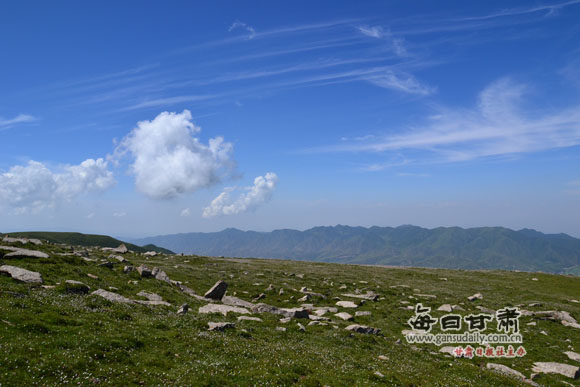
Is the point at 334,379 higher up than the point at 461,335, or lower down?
higher up

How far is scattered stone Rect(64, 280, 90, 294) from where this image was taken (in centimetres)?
2549

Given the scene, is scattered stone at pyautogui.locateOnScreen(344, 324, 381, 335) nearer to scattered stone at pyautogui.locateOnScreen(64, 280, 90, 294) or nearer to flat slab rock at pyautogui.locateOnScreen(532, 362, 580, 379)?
flat slab rock at pyautogui.locateOnScreen(532, 362, 580, 379)

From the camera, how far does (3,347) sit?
13195mm

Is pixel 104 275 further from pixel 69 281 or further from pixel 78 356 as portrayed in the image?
pixel 78 356

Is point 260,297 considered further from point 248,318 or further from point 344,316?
point 248,318

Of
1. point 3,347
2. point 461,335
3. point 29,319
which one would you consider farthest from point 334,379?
point 461,335

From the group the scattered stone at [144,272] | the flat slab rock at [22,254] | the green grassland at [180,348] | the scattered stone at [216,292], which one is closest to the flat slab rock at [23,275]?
the green grassland at [180,348]

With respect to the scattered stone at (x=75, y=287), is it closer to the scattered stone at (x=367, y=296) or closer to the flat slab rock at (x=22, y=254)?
the flat slab rock at (x=22, y=254)

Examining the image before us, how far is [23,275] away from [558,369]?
44899 millimetres

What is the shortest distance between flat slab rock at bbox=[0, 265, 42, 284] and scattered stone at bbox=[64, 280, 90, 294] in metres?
2.15

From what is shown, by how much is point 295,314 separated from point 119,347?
19.1m

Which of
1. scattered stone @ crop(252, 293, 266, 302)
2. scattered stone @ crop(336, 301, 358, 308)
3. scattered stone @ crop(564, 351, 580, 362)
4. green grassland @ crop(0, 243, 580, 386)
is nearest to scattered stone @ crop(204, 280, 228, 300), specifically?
green grassland @ crop(0, 243, 580, 386)

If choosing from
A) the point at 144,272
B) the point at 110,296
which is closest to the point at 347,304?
the point at 144,272

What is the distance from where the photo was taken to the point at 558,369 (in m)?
24.6
